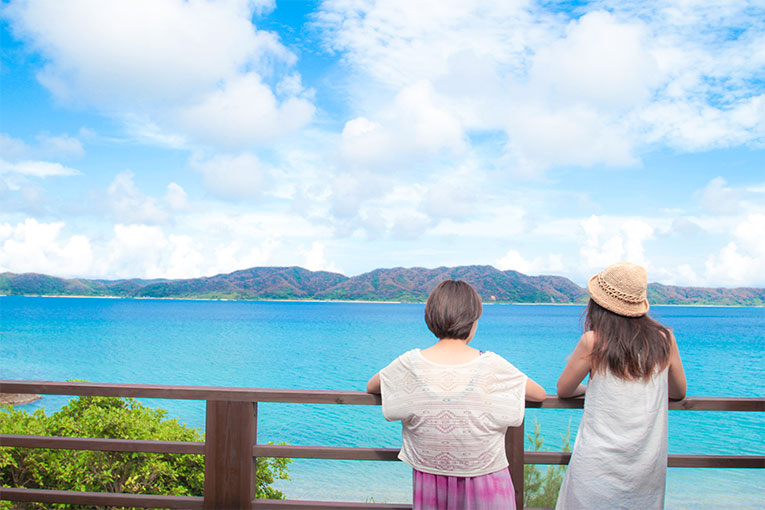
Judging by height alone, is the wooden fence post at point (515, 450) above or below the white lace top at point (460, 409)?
below

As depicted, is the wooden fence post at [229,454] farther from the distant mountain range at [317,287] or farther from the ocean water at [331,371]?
the distant mountain range at [317,287]

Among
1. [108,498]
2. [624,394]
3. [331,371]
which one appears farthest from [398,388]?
[331,371]

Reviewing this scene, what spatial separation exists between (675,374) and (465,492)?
33.8 inches

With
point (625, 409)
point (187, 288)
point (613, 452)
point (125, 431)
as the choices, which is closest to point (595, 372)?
point (625, 409)

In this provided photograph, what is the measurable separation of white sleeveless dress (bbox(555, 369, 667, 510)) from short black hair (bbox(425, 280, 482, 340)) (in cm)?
51

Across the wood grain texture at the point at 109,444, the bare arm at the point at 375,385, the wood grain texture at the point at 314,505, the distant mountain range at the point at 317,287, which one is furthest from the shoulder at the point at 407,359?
the distant mountain range at the point at 317,287

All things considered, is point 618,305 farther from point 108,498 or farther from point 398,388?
point 108,498

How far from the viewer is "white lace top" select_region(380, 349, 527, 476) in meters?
1.62

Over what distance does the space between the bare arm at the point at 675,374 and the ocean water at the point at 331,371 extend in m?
1.48

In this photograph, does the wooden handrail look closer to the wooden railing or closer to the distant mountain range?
the wooden railing

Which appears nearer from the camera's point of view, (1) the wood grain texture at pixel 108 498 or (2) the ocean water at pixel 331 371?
(1) the wood grain texture at pixel 108 498

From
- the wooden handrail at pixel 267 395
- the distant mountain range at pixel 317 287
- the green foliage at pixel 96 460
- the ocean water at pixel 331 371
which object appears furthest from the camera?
the distant mountain range at pixel 317 287

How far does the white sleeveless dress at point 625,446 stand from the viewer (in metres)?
1.73

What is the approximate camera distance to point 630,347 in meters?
1.70
